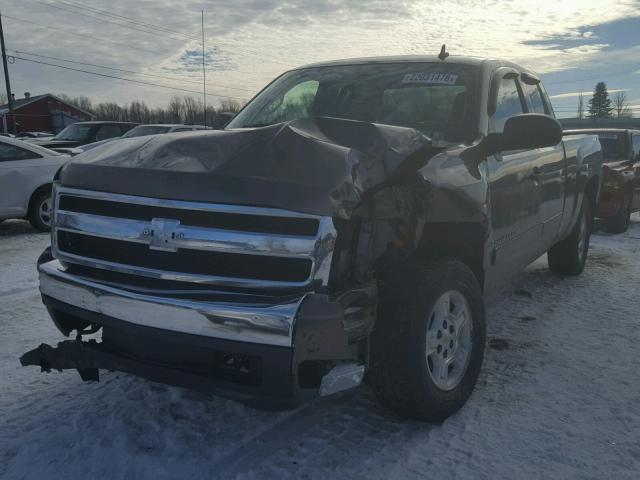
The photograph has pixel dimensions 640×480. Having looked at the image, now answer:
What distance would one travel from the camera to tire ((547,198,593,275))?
Result: 611cm

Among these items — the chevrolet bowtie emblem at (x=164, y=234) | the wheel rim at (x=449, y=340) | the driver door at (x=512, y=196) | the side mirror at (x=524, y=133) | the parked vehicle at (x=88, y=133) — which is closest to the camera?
the chevrolet bowtie emblem at (x=164, y=234)

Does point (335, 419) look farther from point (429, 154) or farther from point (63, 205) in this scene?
point (63, 205)

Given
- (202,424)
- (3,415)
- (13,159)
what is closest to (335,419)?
(202,424)

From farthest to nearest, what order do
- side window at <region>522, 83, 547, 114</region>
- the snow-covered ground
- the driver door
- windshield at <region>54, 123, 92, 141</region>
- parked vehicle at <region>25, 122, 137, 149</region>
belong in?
windshield at <region>54, 123, 92, 141</region>
parked vehicle at <region>25, 122, 137, 149</region>
side window at <region>522, 83, 547, 114</region>
the driver door
the snow-covered ground

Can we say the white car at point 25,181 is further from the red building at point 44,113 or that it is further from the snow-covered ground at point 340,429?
the red building at point 44,113

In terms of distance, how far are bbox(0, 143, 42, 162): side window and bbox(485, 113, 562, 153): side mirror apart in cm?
775

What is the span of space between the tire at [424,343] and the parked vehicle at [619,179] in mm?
6339

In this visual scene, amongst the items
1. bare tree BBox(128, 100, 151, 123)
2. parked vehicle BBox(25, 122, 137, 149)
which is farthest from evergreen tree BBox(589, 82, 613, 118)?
parked vehicle BBox(25, 122, 137, 149)

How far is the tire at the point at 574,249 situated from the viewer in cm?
611

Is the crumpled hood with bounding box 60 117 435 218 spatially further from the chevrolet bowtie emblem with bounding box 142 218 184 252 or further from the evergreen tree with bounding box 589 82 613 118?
the evergreen tree with bounding box 589 82 613 118

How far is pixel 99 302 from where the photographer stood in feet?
8.54

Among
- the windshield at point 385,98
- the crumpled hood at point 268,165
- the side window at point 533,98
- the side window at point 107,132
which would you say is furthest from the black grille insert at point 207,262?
the side window at point 107,132

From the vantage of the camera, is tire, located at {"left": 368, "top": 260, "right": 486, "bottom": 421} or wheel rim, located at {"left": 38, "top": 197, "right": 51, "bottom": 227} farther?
wheel rim, located at {"left": 38, "top": 197, "right": 51, "bottom": 227}

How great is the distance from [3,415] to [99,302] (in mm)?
1054
